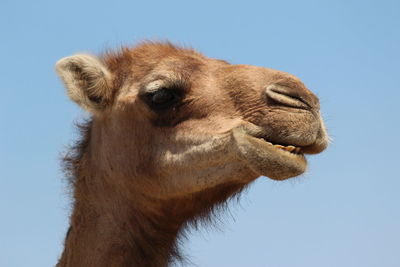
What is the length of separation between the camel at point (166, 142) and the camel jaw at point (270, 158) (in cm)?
1

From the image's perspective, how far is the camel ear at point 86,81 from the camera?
848 cm

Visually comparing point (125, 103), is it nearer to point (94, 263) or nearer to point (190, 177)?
point (190, 177)

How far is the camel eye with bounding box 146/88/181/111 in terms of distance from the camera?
7992 millimetres

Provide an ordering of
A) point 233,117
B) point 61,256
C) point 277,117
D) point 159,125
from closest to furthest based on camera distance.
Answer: point 277,117, point 233,117, point 159,125, point 61,256

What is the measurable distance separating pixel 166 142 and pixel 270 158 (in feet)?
5.18

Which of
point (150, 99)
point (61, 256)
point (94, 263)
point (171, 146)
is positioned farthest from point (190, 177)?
point (61, 256)

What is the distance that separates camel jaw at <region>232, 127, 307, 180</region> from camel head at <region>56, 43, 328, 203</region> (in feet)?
0.04

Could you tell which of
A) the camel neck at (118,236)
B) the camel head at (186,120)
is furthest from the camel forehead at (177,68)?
the camel neck at (118,236)

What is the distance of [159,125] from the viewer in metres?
8.03

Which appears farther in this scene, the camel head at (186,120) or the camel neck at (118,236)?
the camel neck at (118,236)

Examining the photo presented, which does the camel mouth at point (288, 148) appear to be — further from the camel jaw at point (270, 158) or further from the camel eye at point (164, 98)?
the camel eye at point (164, 98)

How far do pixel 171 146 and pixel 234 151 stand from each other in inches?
39.7

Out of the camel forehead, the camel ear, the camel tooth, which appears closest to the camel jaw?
the camel tooth

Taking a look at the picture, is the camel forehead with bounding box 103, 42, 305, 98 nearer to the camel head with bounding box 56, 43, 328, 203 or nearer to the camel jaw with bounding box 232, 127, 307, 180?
the camel head with bounding box 56, 43, 328, 203
